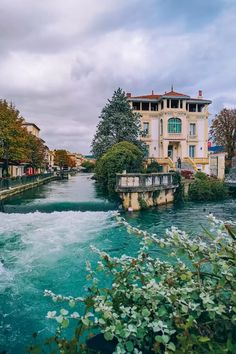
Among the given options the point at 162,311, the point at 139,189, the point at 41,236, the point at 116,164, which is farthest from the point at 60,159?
the point at 162,311

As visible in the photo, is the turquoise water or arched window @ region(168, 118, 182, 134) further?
arched window @ region(168, 118, 182, 134)

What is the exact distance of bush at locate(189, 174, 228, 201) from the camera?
26.8 meters

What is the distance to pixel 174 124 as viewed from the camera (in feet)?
136

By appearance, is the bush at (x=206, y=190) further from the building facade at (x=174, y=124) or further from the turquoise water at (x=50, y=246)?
the building facade at (x=174, y=124)

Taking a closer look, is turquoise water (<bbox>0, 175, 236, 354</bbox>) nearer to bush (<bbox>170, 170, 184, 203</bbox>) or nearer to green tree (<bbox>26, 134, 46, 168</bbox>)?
bush (<bbox>170, 170, 184, 203</bbox>)

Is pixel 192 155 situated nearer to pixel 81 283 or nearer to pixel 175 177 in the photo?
pixel 175 177

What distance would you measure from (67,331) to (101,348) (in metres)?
4.06

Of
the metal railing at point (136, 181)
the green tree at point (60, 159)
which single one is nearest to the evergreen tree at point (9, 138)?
the metal railing at point (136, 181)

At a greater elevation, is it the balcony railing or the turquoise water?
the balcony railing

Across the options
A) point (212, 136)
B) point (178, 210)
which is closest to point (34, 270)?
point (178, 210)

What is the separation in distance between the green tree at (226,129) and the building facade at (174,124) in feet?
12.6

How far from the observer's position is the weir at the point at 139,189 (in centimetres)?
2075

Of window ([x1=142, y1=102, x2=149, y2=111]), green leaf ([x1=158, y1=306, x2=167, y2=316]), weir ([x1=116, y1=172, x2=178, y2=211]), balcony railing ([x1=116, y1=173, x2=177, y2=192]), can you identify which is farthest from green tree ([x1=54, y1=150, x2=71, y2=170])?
green leaf ([x1=158, y1=306, x2=167, y2=316])

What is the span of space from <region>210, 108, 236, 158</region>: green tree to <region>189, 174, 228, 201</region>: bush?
62.7ft
